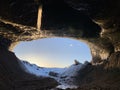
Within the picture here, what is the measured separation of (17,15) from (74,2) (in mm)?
2663

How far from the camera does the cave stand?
1070 centimetres

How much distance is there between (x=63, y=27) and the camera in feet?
46.0

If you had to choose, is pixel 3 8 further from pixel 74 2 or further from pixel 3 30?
pixel 3 30

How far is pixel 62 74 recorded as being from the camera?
21062 mm

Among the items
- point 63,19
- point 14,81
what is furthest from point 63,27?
point 14,81

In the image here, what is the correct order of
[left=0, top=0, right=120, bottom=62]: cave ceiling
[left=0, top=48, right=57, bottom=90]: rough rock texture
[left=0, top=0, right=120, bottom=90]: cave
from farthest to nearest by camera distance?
[left=0, top=48, right=57, bottom=90]: rough rock texture
[left=0, top=0, right=120, bottom=90]: cave
[left=0, top=0, right=120, bottom=62]: cave ceiling

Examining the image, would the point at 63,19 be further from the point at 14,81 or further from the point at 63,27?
the point at 14,81

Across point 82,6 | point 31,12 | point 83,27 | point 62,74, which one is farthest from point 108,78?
point 62,74

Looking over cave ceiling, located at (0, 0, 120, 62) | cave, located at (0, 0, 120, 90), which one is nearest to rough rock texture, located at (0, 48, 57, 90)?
cave, located at (0, 0, 120, 90)

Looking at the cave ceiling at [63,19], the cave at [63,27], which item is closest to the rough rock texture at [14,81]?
the cave at [63,27]

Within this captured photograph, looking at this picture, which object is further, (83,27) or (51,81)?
(51,81)

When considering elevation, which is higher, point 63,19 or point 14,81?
point 63,19

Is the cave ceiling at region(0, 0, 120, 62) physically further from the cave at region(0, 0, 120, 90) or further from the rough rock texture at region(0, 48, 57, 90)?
the rough rock texture at region(0, 48, 57, 90)

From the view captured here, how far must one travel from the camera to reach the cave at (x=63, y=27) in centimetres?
1070
